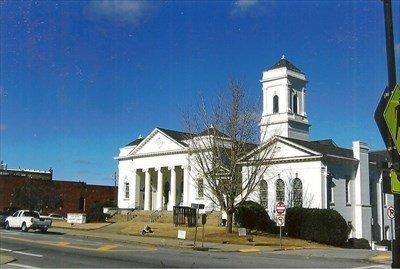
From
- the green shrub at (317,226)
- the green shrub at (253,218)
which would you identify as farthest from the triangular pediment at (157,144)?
the green shrub at (317,226)

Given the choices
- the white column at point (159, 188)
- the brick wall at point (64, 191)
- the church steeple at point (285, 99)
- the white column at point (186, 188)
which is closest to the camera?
the church steeple at point (285, 99)

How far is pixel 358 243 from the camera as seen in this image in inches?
Result: 1854

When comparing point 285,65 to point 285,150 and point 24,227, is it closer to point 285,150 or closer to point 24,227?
point 285,150

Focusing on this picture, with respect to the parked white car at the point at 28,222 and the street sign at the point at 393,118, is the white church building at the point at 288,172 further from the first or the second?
the street sign at the point at 393,118

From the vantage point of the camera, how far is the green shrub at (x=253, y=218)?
152 feet

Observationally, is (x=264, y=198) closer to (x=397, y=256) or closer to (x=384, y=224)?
(x=384, y=224)

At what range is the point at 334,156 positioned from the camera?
160 ft

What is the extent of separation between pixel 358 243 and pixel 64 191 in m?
55.1

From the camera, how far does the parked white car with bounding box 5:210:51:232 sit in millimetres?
44438

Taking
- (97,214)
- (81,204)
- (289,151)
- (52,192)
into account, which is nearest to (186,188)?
(97,214)

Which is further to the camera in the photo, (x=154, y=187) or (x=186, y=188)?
(x=154, y=187)

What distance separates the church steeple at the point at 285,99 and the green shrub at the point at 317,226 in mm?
18523

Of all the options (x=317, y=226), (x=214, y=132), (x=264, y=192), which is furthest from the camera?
(x=264, y=192)

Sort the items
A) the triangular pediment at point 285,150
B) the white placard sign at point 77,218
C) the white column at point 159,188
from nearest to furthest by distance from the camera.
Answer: the triangular pediment at point 285,150 < the white placard sign at point 77,218 < the white column at point 159,188
